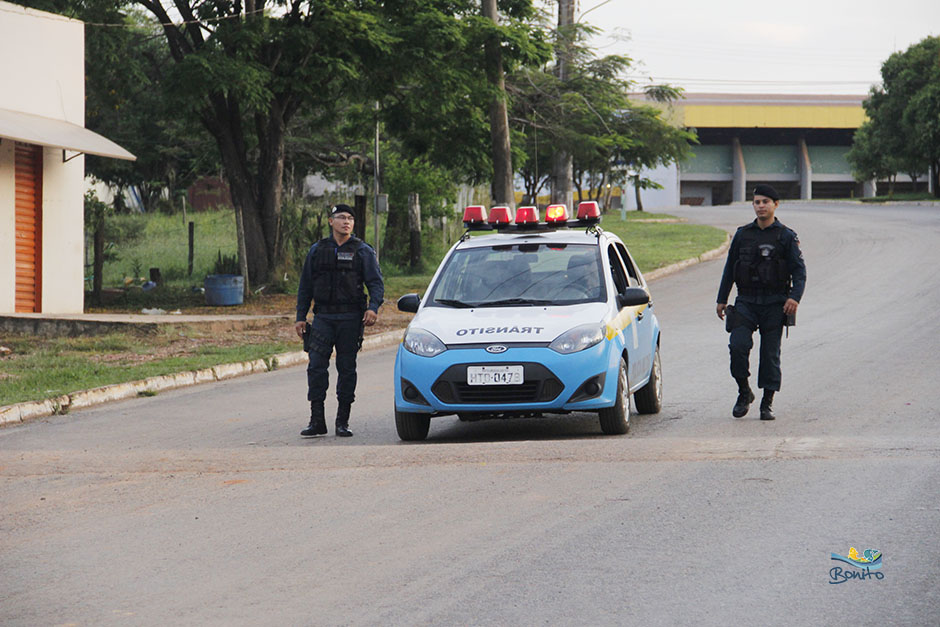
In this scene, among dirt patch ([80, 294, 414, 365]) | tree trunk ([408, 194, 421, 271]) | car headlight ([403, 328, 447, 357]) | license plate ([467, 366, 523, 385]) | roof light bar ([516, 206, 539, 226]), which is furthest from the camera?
tree trunk ([408, 194, 421, 271])

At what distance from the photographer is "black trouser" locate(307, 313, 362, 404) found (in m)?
10.5

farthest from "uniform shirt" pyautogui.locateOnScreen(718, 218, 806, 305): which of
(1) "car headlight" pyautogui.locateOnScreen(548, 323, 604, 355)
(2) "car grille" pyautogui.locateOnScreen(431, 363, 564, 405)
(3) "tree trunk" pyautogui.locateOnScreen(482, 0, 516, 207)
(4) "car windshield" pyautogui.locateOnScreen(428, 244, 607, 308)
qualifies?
(3) "tree trunk" pyautogui.locateOnScreen(482, 0, 516, 207)

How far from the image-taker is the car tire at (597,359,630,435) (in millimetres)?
9664

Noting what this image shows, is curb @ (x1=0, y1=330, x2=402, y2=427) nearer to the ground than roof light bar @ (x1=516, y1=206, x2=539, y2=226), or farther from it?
nearer to the ground

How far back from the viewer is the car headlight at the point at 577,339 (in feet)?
30.9

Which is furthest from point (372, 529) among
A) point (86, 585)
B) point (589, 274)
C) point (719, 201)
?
Answer: point (719, 201)

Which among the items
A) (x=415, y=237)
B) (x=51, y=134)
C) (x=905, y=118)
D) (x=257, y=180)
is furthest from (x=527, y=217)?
(x=905, y=118)

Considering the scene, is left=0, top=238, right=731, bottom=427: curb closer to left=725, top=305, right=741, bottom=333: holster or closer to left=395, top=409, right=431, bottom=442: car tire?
left=395, top=409, right=431, bottom=442: car tire

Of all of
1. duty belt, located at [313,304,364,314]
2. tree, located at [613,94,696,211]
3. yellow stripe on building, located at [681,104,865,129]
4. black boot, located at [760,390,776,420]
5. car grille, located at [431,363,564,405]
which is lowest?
black boot, located at [760,390,776,420]

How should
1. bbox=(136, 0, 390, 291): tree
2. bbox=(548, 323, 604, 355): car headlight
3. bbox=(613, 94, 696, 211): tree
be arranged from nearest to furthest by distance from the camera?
1. bbox=(548, 323, 604, 355): car headlight
2. bbox=(136, 0, 390, 291): tree
3. bbox=(613, 94, 696, 211): tree

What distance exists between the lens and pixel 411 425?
9.89 m

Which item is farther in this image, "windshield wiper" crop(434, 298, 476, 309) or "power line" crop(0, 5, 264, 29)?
"power line" crop(0, 5, 264, 29)

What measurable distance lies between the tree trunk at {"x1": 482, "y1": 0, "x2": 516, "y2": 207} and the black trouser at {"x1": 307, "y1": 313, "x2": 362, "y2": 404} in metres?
14.9

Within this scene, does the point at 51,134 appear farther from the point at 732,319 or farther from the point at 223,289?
the point at 732,319
